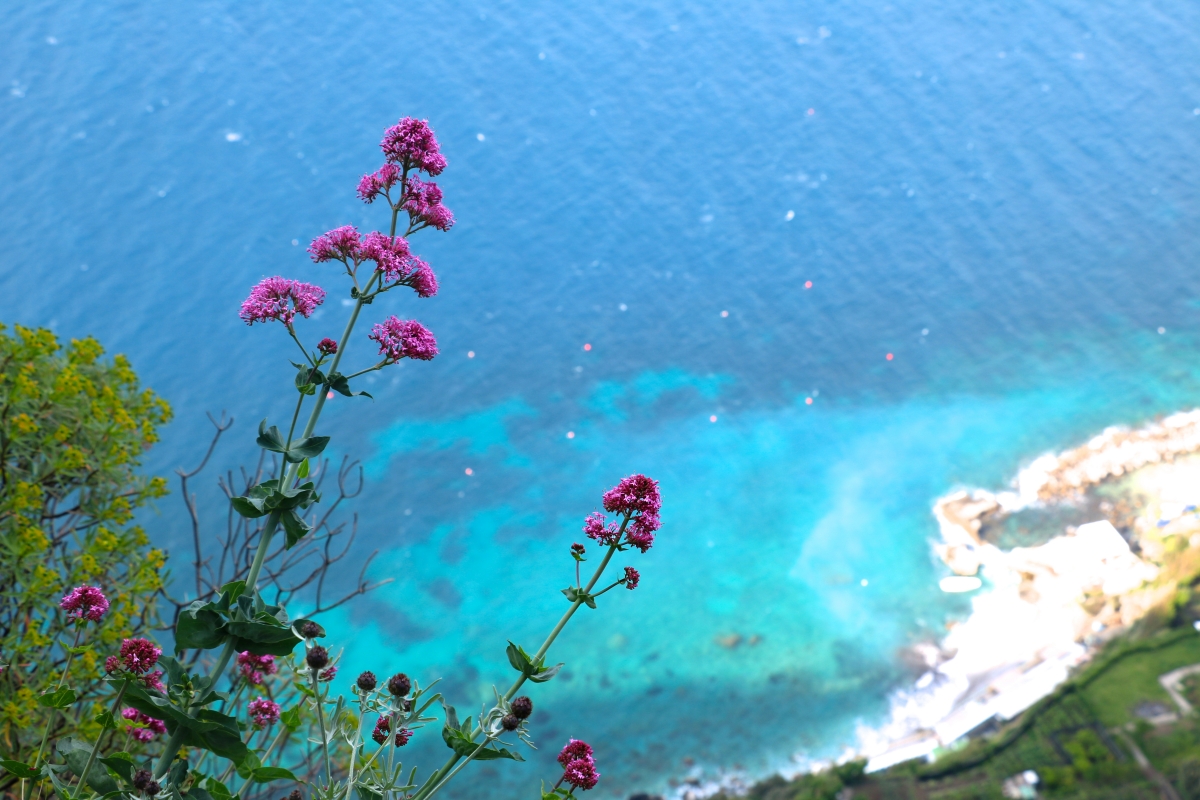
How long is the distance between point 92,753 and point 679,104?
2143 centimetres

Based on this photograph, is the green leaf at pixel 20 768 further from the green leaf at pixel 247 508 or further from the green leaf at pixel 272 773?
the green leaf at pixel 247 508

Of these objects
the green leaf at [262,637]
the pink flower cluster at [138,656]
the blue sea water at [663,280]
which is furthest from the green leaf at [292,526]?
the blue sea water at [663,280]

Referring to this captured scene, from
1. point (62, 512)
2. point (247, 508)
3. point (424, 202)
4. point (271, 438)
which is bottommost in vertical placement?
point (247, 508)

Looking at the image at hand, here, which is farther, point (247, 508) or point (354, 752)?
A: point (354, 752)

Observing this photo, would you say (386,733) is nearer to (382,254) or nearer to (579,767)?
(579,767)

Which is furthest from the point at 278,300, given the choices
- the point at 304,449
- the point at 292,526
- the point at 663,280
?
the point at 663,280

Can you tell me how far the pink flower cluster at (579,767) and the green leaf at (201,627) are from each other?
68 cm

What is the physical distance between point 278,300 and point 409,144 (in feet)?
1.43

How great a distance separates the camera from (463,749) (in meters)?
1.96

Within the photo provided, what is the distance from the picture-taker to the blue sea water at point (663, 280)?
13.5m

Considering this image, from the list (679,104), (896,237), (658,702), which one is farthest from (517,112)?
(658,702)

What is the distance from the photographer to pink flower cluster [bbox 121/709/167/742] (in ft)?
8.58

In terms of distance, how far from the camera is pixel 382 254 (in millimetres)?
2078

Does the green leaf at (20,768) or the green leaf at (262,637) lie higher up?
the green leaf at (262,637)
